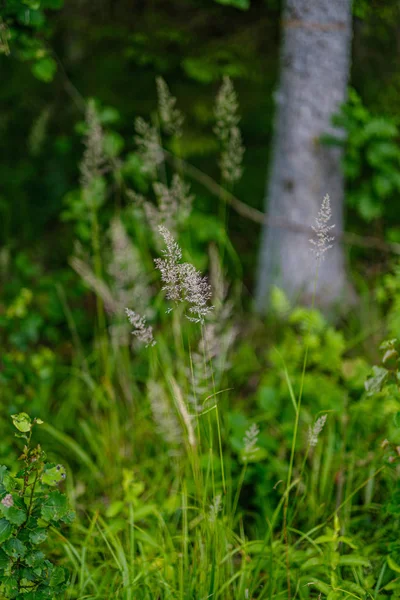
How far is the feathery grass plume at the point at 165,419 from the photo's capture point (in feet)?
6.90

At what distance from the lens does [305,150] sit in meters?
3.11

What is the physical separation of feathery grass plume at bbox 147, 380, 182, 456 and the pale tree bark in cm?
112

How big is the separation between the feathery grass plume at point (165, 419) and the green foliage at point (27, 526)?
0.69 metres

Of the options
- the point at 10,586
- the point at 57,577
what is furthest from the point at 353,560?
the point at 10,586

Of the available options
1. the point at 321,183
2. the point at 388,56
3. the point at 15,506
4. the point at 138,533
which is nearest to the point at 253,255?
the point at 321,183

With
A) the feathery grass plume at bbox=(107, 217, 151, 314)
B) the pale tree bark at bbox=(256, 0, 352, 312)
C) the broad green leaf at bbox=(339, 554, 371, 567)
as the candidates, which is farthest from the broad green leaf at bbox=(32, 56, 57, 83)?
the broad green leaf at bbox=(339, 554, 371, 567)

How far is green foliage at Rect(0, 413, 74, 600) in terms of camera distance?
131cm

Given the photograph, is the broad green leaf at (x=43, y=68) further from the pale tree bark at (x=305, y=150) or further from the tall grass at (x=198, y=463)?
the pale tree bark at (x=305, y=150)

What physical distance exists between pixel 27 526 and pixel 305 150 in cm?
240

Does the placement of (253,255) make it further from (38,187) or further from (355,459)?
(355,459)

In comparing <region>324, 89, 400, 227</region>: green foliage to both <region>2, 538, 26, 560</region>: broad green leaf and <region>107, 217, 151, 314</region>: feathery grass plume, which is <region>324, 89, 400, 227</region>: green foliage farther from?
<region>2, 538, 26, 560</region>: broad green leaf

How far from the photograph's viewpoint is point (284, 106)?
3.11m

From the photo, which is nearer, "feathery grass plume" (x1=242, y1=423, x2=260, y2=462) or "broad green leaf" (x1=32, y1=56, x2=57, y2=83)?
"feathery grass plume" (x1=242, y1=423, x2=260, y2=462)

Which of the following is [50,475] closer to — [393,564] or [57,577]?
[57,577]
